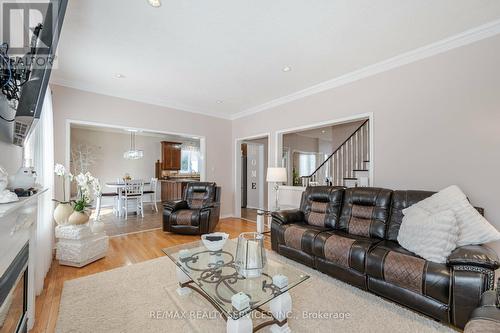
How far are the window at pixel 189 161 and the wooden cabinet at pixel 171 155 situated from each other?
0.83 feet

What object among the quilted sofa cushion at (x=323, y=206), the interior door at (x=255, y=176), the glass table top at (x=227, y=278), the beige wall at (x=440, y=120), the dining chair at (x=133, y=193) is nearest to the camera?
the glass table top at (x=227, y=278)

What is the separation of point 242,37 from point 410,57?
7.30ft

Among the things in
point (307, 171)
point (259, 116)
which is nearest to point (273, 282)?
point (259, 116)

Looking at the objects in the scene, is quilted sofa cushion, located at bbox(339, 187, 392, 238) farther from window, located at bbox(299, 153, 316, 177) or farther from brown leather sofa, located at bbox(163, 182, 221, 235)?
window, located at bbox(299, 153, 316, 177)

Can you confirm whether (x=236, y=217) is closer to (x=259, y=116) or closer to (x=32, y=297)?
(x=259, y=116)

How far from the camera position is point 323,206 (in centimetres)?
318

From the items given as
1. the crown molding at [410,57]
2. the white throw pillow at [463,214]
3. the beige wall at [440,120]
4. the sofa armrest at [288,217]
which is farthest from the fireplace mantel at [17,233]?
the crown molding at [410,57]

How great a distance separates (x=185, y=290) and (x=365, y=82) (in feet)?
12.1

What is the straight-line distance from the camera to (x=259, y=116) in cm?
516

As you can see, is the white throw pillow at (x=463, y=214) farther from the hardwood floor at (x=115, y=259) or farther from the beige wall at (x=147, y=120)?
the beige wall at (x=147, y=120)

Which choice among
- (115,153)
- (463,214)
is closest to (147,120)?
(115,153)

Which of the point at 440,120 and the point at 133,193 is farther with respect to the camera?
the point at 133,193

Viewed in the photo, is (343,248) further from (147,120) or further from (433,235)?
(147,120)

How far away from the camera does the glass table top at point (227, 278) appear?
1508 millimetres
